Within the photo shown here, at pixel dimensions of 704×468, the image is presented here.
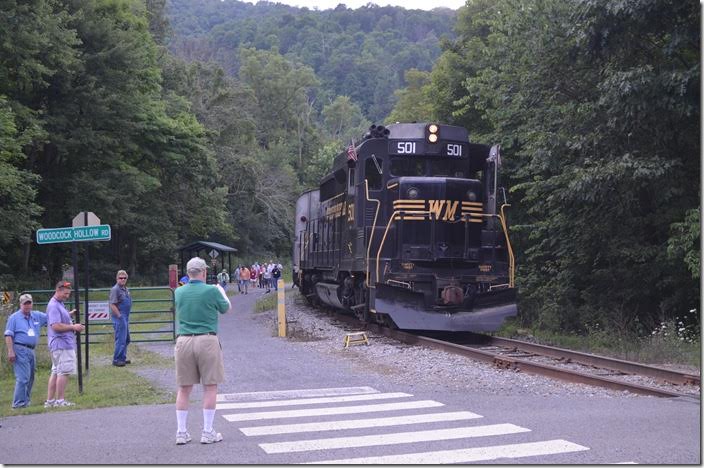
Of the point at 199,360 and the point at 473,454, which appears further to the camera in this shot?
the point at 199,360

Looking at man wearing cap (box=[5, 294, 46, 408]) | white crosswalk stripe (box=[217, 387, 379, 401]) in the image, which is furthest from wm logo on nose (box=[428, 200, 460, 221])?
man wearing cap (box=[5, 294, 46, 408])

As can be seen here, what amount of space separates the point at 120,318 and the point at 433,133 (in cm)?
747

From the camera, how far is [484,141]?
2508 cm

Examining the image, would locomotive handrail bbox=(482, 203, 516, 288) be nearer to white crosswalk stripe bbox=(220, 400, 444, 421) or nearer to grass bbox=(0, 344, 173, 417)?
grass bbox=(0, 344, 173, 417)

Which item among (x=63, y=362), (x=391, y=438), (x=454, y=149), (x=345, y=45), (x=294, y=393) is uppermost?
(x=345, y=45)

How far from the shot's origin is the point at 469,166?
1788 cm

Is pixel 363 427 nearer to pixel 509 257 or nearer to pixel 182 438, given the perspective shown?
pixel 182 438

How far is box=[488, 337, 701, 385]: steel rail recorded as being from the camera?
36.0 feet

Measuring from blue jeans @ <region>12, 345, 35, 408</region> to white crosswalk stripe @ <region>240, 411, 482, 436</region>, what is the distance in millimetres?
4334

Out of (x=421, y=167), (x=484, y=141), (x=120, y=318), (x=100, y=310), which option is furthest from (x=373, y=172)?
(x=484, y=141)

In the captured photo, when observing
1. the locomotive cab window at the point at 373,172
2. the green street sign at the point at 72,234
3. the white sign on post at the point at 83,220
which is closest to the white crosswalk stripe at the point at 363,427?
the green street sign at the point at 72,234

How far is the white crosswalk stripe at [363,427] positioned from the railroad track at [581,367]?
2577mm

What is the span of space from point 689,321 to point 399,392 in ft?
33.7

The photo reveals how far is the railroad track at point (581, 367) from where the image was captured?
34.9 ft
